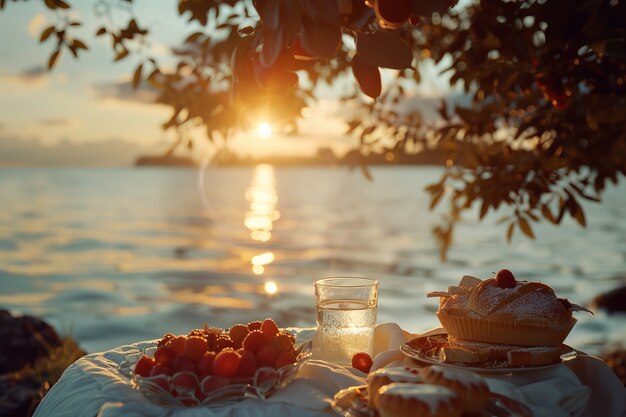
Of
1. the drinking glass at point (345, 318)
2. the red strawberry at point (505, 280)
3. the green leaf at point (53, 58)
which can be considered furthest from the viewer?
the green leaf at point (53, 58)

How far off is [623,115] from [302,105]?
6.30 ft

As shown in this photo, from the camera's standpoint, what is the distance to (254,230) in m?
36.9

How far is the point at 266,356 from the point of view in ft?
→ 7.70

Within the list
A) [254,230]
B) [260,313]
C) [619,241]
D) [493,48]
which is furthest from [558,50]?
[254,230]

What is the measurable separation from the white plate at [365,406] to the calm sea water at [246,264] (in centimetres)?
251

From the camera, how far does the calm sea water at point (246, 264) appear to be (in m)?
16.1

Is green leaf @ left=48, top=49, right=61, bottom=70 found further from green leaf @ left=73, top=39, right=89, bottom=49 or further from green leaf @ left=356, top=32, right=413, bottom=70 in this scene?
green leaf @ left=356, top=32, right=413, bottom=70

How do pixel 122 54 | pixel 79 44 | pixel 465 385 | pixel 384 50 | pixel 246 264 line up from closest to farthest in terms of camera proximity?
pixel 384 50, pixel 465 385, pixel 79 44, pixel 122 54, pixel 246 264

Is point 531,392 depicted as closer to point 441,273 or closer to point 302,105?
point 302,105

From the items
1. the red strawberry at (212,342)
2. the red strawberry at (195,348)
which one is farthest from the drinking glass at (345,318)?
the red strawberry at (195,348)

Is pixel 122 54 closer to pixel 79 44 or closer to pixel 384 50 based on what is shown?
pixel 79 44

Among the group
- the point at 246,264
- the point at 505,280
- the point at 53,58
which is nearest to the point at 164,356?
the point at 505,280

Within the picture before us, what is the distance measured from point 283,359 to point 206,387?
0.27 metres

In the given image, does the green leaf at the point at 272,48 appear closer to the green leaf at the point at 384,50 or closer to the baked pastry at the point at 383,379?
the green leaf at the point at 384,50
